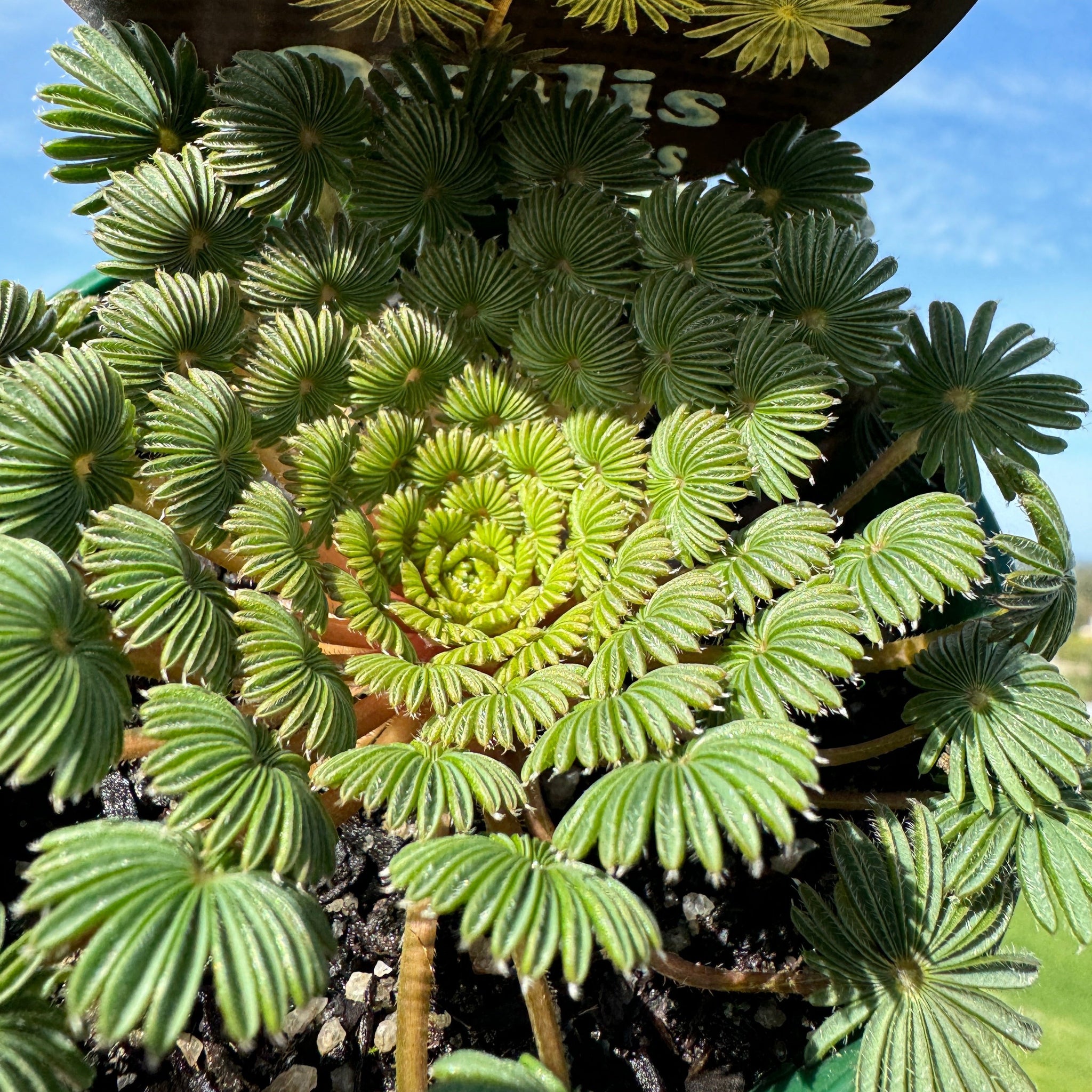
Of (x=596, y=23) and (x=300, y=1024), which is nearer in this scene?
(x=300, y=1024)

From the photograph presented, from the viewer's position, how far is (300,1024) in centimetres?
115

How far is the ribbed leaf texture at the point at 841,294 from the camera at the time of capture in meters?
1.26

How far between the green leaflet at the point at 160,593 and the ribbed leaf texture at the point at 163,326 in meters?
0.26

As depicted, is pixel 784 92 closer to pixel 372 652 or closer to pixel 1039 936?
pixel 372 652

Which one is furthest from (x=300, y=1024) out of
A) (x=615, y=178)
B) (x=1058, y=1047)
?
(x=615, y=178)

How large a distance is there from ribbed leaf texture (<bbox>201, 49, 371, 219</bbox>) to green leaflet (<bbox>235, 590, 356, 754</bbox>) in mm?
593

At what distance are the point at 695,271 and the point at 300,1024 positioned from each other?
1082mm

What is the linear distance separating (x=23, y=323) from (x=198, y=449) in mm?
344

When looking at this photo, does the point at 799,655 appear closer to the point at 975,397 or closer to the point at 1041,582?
the point at 1041,582

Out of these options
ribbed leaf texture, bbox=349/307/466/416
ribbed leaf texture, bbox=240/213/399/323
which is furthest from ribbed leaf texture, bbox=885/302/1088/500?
ribbed leaf texture, bbox=240/213/399/323

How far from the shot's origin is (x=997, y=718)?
1.02 meters

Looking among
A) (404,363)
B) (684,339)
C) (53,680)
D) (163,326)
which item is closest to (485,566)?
(404,363)

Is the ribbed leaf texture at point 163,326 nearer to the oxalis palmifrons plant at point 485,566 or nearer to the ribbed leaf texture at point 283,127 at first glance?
the oxalis palmifrons plant at point 485,566

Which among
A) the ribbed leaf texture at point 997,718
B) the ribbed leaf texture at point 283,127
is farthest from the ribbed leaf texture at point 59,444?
the ribbed leaf texture at point 997,718
